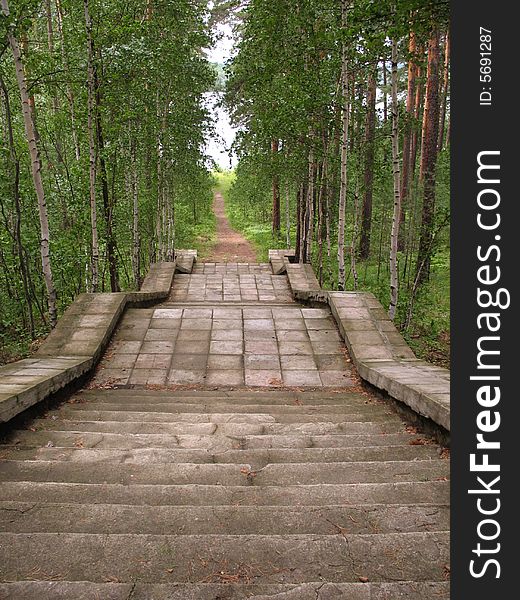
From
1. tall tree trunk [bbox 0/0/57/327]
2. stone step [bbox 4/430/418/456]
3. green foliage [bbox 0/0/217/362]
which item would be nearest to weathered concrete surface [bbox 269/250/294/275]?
green foliage [bbox 0/0/217/362]

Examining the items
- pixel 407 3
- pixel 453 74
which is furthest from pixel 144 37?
pixel 453 74

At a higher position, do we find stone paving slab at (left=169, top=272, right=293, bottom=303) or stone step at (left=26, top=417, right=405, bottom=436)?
stone paving slab at (left=169, top=272, right=293, bottom=303)

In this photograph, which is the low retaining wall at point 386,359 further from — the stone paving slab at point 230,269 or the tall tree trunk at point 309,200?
the stone paving slab at point 230,269

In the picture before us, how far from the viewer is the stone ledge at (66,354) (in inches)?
159

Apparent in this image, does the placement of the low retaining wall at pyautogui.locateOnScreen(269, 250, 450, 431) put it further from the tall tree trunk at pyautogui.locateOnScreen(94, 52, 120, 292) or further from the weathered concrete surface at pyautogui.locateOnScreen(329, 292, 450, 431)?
the tall tree trunk at pyautogui.locateOnScreen(94, 52, 120, 292)

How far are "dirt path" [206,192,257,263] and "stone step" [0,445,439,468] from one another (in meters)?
18.1

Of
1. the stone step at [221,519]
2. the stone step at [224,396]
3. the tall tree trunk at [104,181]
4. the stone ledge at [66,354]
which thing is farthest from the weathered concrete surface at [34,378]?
the tall tree trunk at [104,181]

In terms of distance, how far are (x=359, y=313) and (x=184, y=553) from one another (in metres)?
5.56

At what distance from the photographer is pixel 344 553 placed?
1.97 meters

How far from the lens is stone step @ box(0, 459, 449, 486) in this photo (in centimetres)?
283

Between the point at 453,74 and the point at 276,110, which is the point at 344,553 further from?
the point at 276,110

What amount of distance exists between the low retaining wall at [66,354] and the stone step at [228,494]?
130cm

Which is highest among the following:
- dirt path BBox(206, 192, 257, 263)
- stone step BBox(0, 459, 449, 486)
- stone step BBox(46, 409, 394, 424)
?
dirt path BBox(206, 192, 257, 263)

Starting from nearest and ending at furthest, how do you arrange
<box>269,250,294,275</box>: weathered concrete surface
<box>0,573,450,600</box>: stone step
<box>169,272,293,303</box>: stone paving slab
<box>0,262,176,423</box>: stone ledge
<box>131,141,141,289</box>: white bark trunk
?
1. <box>0,573,450,600</box>: stone step
2. <box>0,262,176,423</box>: stone ledge
3. <box>131,141,141,289</box>: white bark trunk
4. <box>169,272,293,303</box>: stone paving slab
5. <box>269,250,294,275</box>: weathered concrete surface
